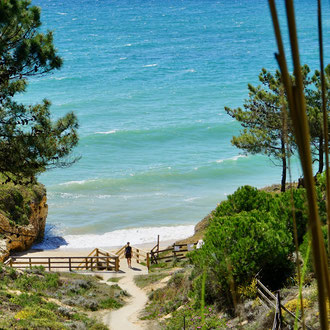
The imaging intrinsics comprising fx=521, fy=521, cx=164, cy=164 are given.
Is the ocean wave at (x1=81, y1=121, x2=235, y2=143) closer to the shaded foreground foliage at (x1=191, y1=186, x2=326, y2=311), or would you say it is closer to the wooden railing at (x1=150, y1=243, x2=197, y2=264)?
the wooden railing at (x1=150, y1=243, x2=197, y2=264)

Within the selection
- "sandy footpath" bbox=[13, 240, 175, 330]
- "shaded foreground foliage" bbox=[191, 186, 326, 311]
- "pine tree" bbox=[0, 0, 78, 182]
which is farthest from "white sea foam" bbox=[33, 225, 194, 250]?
"pine tree" bbox=[0, 0, 78, 182]

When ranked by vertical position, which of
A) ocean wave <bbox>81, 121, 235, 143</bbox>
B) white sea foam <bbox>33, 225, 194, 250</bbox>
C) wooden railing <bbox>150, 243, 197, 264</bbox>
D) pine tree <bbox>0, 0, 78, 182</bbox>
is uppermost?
ocean wave <bbox>81, 121, 235, 143</bbox>

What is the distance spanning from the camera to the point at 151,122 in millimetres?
58500

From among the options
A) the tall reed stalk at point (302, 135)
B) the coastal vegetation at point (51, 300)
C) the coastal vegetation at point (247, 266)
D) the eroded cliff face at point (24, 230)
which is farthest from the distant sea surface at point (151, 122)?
the tall reed stalk at point (302, 135)

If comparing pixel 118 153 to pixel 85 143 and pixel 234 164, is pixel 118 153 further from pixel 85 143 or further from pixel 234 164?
pixel 234 164

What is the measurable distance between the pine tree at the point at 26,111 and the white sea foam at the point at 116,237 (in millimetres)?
21639

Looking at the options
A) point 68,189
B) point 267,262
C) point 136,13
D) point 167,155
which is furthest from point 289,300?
point 136,13

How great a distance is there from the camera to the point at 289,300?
10953mm

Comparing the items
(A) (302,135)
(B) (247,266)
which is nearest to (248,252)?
→ (B) (247,266)

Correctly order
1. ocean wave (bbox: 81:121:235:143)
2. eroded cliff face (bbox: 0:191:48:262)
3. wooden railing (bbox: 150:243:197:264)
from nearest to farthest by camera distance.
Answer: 1. wooden railing (bbox: 150:243:197:264)
2. eroded cliff face (bbox: 0:191:48:262)
3. ocean wave (bbox: 81:121:235:143)

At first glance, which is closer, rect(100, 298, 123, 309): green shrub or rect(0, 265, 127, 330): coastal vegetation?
rect(0, 265, 127, 330): coastal vegetation

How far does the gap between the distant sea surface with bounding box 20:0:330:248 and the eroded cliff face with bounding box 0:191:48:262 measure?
143 cm

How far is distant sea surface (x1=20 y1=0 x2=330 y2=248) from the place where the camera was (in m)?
37.4

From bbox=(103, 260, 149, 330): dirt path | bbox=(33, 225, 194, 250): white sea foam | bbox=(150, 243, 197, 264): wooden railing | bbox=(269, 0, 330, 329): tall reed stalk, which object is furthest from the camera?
bbox=(33, 225, 194, 250): white sea foam
